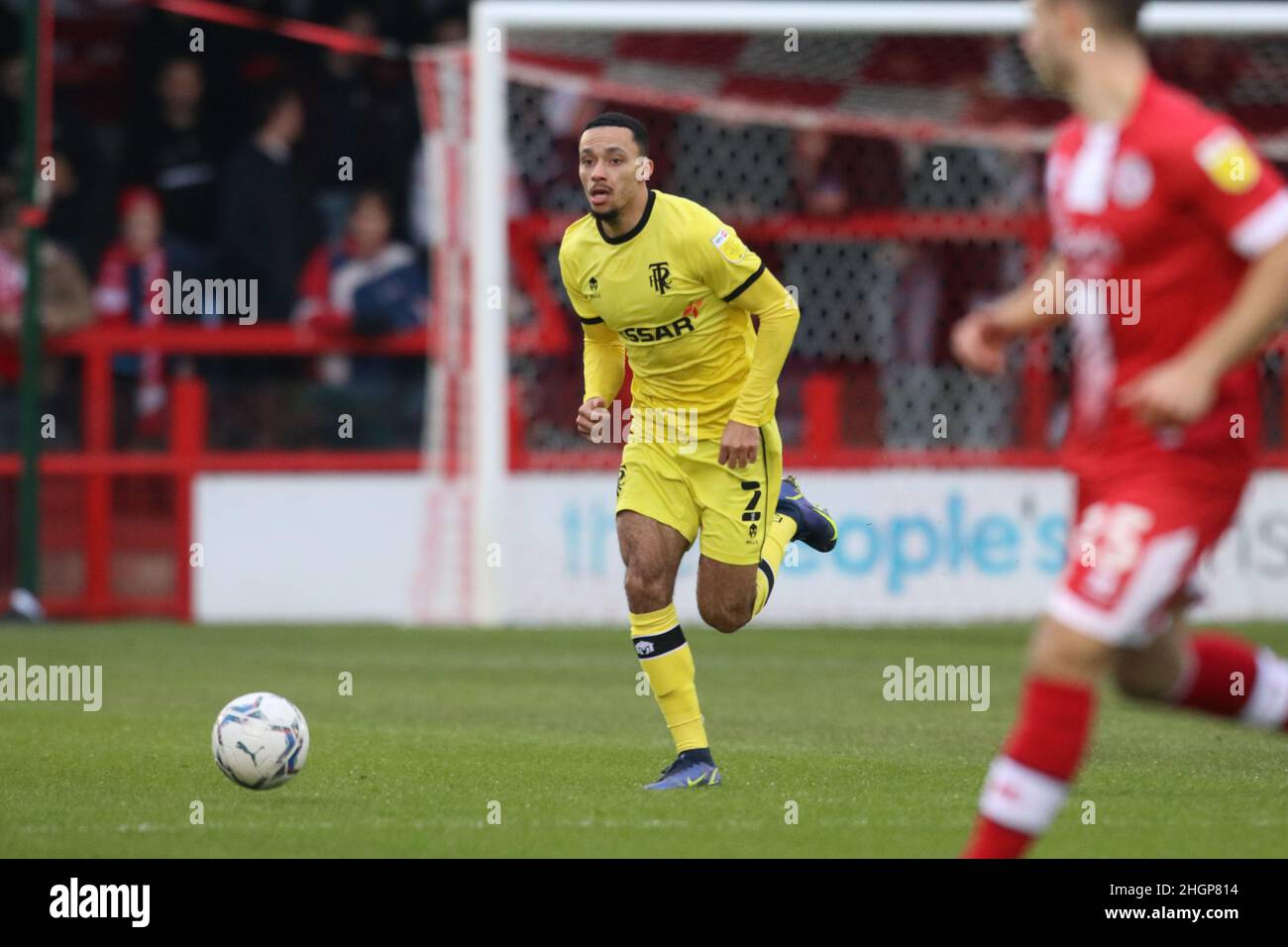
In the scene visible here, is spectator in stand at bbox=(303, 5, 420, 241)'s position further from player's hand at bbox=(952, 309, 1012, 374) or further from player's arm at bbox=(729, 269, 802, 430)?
player's hand at bbox=(952, 309, 1012, 374)

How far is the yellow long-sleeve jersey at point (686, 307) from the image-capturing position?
7961mm

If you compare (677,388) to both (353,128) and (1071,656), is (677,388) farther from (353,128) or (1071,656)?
(353,128)

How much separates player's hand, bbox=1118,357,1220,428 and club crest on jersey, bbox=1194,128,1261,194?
0.43m

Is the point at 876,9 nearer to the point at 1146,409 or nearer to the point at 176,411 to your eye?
the point at 176,411

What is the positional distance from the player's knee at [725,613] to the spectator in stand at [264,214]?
8.33 meters

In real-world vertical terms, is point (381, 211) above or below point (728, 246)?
above

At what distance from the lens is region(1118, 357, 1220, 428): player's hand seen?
470cm

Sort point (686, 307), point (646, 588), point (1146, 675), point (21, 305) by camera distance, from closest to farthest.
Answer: point (1146, 675) < point (646, 588) < point (686, 307) < point (21, 305)

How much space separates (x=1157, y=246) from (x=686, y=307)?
3.18m

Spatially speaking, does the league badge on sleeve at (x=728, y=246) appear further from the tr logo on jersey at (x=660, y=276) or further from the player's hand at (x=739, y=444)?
the player's hand at (x=739, y=444)

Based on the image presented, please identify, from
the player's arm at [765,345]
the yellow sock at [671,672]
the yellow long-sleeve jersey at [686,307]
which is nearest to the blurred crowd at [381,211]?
the yellow long-sleeve jersey at [686,307]

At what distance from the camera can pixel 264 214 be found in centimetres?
1576

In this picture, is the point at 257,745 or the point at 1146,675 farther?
the point at 257,745

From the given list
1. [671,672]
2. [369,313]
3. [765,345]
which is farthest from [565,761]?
[369,313]
